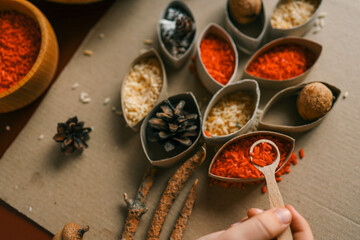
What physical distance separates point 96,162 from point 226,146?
1.89 ft

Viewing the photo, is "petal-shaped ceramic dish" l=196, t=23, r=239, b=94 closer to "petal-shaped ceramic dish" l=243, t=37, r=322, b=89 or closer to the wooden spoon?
"petal-shaped ceramic dish" l=243, t=37, r=322, b=89

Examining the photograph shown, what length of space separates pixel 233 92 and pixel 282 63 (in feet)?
0.81

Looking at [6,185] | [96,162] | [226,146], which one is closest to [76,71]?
[96,162]

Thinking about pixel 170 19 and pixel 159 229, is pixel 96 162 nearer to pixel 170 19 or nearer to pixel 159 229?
pixel 159 229

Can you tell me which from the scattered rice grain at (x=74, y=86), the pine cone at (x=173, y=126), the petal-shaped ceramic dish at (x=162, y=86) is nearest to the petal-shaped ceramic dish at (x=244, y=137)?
the pine cone at (x=173, y=126)

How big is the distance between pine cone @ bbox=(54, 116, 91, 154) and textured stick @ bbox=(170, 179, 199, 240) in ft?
1.67

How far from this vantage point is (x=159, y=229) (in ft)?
4.05

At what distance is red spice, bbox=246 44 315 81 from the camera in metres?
1.31

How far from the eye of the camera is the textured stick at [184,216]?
1.22 meters

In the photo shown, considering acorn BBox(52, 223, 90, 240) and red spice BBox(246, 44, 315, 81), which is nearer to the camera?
acorn BBox(52, 223, 90, 240)

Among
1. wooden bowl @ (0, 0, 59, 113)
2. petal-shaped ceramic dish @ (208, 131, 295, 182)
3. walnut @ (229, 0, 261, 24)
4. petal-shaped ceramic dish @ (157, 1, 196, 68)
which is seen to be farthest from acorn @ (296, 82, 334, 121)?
wooden bowl @ (0, 0, 59, 113)

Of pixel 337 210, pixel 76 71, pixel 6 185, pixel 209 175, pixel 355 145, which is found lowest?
pixel 337 210

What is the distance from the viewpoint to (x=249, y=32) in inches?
57.1

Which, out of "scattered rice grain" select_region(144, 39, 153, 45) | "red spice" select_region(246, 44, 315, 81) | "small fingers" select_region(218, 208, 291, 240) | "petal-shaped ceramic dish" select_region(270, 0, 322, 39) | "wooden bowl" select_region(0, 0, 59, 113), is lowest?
"small fingers" select_region(218, 208, 291, 240)
